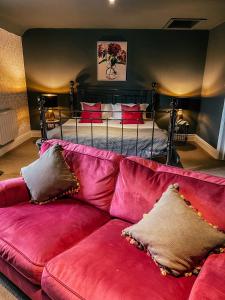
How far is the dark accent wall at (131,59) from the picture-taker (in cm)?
474

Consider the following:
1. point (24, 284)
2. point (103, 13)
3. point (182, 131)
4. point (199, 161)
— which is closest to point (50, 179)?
point (24, 284)

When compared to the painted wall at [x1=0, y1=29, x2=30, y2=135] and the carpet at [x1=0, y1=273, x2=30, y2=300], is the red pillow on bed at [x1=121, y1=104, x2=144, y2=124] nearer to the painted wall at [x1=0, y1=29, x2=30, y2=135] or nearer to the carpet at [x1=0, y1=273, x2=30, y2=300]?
the painted wall at [x1=0, y1=29, x2=30, y2=135]

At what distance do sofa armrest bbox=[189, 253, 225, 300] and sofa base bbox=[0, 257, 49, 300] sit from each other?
77cm

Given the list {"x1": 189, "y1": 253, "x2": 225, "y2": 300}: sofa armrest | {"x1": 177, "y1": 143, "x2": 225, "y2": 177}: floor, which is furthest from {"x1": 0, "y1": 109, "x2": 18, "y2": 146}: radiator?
{"x1": 189, "y1": 253, "x2": 225, "y2": 300}: sofa armrest

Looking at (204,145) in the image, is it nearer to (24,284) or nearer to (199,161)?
(199,161)

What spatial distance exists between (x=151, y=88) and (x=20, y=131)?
9.87 ft

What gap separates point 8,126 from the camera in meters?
4.32

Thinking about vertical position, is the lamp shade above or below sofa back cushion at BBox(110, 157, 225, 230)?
above

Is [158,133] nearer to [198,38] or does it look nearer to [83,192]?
[83,192]

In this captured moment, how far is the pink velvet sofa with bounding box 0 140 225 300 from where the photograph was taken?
40.0 inches

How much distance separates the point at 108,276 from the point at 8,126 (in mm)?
3938

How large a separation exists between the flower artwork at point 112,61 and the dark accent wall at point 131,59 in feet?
0.35

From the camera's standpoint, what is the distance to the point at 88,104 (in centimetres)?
466

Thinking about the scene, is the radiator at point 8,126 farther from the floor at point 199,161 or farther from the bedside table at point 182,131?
the bedside table at point 182,131
